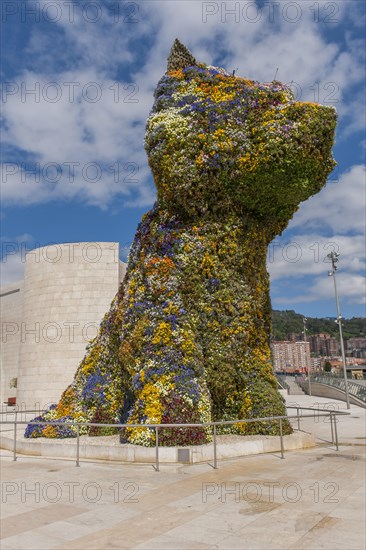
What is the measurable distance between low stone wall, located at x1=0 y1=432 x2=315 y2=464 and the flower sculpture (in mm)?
398

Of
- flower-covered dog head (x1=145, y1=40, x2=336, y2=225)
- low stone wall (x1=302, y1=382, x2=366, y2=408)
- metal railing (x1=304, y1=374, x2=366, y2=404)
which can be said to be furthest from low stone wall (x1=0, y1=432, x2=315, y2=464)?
metal railing (x1=304, y1=374, x2=366, y2=404)

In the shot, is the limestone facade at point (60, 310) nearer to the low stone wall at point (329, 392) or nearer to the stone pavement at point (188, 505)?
the low stone wall at point (329, 392)

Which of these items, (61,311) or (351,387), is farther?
(351,387)

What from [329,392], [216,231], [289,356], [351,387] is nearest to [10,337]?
[329,392]

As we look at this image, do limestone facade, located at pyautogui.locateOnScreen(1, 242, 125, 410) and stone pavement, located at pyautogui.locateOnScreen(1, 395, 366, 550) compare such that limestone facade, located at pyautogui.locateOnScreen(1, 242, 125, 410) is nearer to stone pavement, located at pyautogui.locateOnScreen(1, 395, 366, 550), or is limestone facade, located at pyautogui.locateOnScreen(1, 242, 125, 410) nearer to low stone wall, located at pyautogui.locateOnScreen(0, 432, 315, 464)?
low stone wall, located at pyautogui.locateOnScreen(0, 432, 315, 464)

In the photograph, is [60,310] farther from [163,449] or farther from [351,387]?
[163,449]

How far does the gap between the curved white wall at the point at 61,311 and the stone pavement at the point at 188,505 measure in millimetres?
19349

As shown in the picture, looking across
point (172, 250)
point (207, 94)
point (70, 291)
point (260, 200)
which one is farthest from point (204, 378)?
point (70, 291)

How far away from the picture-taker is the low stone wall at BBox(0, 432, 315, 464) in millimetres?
7836

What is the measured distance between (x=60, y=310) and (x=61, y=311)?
0.31 feet

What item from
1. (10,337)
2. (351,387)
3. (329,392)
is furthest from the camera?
(10,337)

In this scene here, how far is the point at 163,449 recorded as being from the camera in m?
7.82

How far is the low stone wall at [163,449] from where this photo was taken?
784 cm

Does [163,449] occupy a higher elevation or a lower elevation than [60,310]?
lower
